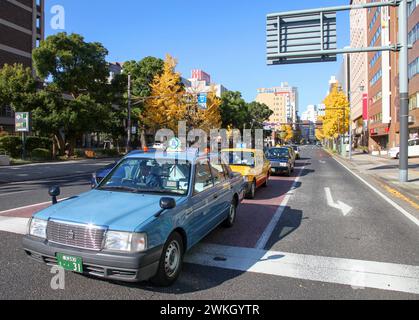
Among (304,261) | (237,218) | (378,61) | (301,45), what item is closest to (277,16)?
(301,45)

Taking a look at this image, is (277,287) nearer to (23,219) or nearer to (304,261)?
(304,261)

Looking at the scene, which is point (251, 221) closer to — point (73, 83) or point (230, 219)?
point (230, 219)

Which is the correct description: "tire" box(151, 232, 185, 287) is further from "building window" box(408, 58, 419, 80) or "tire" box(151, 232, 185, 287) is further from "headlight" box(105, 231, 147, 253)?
"building window" box(408, 58, 419, 80)

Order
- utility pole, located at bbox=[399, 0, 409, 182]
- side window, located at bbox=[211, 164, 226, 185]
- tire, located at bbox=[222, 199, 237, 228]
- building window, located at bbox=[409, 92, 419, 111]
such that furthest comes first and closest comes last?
building window, located at bbox=[409, 92, 419, 111], utility pole, located at bbox=[399, 0, 409, 182], tire, located at bbox=[222, 199, 237, 228], side window, located at bbox=[211, 164, 226, 185]

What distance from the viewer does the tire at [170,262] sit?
404cm

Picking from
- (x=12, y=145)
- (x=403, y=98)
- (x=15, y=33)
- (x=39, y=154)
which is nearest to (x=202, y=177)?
(x=403, y=98)

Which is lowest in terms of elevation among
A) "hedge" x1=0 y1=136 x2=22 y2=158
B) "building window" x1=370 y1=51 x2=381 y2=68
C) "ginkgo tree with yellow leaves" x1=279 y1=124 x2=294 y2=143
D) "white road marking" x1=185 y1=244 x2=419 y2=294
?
"white road marking" x1=185 y1=244 x2=419 y2=294

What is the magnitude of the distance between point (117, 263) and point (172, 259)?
0.84 metres

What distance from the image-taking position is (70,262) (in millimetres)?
3783

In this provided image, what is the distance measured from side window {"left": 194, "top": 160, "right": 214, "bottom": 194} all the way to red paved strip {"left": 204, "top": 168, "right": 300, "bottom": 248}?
41.7 inches

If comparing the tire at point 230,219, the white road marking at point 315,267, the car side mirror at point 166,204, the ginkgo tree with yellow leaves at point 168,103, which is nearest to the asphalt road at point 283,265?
the white road marking at point 315,267

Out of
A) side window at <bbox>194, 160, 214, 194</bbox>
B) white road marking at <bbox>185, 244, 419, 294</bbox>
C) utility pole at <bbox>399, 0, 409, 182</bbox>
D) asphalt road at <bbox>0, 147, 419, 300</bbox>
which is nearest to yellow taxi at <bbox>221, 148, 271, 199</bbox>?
asphalt road at <bbox>0, 147, 419, 300</bbox>

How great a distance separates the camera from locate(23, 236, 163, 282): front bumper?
364 centimetres

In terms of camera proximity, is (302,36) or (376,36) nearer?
(302,36)
